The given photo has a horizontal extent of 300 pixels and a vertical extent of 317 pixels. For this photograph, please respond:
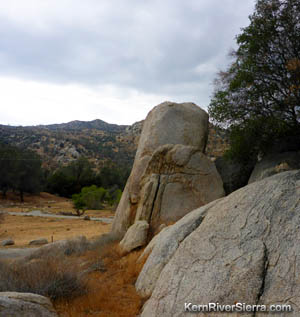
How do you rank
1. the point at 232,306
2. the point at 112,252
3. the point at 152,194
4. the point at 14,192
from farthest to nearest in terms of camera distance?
the point at 14,192 → the point at 152,194 → the point at 112,252 → the point at 232,306

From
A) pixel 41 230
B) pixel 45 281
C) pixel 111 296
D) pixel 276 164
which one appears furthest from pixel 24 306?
pixel 41 230

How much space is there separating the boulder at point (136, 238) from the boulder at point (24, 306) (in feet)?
14.6

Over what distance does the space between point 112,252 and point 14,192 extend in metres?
46.6

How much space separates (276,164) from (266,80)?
3.13m

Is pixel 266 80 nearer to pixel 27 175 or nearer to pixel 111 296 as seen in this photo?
pixel 111 296

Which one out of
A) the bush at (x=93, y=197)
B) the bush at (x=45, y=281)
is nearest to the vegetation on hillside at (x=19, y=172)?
the bush at (x=93, y=197)

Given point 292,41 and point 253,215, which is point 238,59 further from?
point 253,215

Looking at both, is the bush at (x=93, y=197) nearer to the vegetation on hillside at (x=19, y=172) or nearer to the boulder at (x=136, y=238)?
the vegetation on hillside at (x=19, y=172)

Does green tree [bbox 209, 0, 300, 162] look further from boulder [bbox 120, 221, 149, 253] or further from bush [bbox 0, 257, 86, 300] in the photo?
bush [bbox 0, 257, 86, 300]

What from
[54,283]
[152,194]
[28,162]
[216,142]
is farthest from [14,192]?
[54,283]

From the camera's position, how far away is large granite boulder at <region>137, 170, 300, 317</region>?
3.73 meters

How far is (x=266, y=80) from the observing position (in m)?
11.5

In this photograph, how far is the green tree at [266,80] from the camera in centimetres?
1104

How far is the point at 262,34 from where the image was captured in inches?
452
